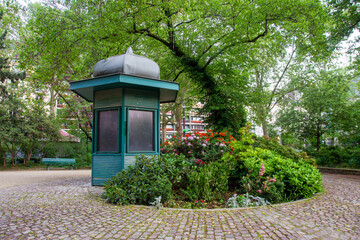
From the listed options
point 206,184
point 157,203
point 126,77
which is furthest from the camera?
point 126,77

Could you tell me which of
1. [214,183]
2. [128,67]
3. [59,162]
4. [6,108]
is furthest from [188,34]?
[6,108]

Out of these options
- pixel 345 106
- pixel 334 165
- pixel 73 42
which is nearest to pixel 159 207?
pixel 73 42

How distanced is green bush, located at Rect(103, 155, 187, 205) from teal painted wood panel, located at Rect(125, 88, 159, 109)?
202 cm

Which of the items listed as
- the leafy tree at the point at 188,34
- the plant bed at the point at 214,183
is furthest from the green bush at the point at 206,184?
the leafy tree at the point at 188,34

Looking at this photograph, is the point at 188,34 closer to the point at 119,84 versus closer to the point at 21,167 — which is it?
the point at 119,84

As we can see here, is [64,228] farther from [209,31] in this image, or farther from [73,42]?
[209,31]

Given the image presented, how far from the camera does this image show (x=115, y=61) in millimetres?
7367

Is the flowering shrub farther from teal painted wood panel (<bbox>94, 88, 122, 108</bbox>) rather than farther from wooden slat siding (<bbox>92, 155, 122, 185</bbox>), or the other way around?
teal painted wood panel (<bbox>94, 88, 122, 108</bbox>)

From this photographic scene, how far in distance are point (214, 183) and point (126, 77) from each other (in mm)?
3658

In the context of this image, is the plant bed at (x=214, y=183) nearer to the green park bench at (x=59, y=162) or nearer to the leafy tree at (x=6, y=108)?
the green park bench at (x=59, y=162)

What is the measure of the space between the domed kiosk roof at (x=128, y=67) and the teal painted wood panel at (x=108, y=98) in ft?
1.88

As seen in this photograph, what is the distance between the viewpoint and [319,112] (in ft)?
54.6

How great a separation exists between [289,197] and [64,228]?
4914 millimetres

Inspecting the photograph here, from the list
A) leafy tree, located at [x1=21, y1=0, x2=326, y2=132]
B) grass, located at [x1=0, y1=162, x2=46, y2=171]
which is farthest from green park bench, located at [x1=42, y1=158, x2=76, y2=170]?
leafy tree, located at [x1=21, y1=0, x2=326, y2=132]
